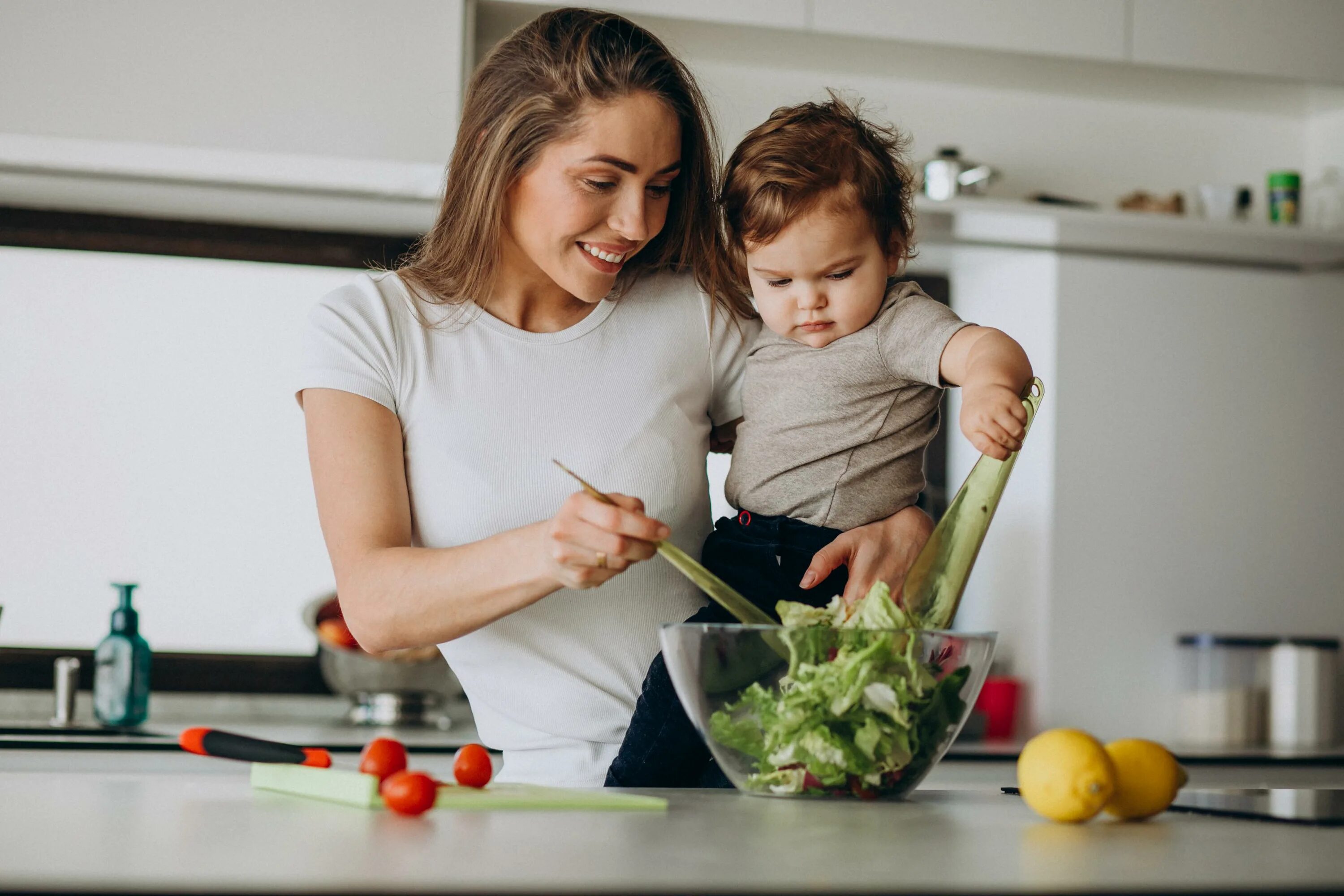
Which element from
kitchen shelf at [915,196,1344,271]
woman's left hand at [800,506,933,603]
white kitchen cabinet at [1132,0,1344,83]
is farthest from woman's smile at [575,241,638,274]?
white kitchen cabinet at [1132,0,1344,83]

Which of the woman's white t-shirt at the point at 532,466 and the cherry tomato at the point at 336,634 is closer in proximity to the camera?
the woman's white t-shirt at the point at 532,466

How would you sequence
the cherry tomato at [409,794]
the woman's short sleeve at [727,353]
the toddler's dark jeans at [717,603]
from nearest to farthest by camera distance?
the cherry tomato at [409,794] < the toddler's dark jeans at [717,603] < the woman's short sleeve at [727,353]

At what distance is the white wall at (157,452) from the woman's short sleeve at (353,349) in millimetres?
1508

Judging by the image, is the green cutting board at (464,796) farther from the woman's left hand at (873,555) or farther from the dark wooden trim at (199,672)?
the dark wooden trim at (199,672)

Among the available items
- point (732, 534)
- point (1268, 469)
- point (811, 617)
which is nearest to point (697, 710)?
point (811, 617)

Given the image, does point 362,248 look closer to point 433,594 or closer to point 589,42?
point 589,42

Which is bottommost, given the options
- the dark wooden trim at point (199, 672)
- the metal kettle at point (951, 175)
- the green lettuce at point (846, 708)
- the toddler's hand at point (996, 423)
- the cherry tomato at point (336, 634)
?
the dark wooden trim at point (199, 672)

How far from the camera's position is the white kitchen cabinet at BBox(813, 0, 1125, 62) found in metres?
2.52

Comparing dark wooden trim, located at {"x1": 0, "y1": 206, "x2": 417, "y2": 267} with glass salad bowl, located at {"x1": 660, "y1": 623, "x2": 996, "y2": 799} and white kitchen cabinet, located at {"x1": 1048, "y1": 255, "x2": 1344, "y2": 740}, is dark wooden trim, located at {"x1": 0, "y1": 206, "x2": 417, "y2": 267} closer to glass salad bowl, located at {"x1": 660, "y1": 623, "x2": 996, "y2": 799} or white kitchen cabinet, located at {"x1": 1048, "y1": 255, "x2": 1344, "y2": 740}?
white kitchen cabinet, located at {"x1": 1048, "y1": 255, "x2": 1344, "y2": 740}

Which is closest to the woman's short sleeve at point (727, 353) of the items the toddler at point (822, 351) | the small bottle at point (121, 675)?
the toddler at point (822, 351)

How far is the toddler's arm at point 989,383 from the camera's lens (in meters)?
1.06

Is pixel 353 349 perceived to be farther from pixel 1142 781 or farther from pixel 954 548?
pixel 1142 781

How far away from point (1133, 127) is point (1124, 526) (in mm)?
836

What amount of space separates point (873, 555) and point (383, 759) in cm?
47
